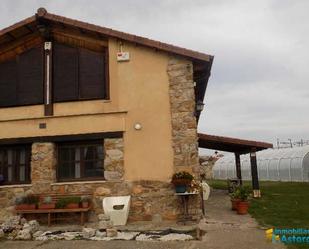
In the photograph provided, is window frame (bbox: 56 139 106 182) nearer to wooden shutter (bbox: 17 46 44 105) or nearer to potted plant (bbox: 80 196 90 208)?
potted plant (bbox: 80 196 90 208)

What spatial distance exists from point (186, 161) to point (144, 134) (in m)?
1.32

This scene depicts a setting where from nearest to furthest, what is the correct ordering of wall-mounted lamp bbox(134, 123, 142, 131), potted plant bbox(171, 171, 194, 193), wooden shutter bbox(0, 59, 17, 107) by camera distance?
potted plant bbox(171, 171, 194, 193), wall-mounted lamp bbox(134, 123, 142, 131), wooden shutter bbox(0, 59, 17, 107)

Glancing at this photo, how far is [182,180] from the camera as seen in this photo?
9922 millimetres

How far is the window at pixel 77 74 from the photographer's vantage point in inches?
443

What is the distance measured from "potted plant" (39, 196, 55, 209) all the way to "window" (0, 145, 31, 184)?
934 millimetres

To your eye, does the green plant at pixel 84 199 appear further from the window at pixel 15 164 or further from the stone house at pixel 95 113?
the window at pixel 15 164

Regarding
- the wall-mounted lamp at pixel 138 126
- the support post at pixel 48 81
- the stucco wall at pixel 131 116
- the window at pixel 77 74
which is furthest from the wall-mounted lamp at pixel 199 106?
the support post at pixel 48 81

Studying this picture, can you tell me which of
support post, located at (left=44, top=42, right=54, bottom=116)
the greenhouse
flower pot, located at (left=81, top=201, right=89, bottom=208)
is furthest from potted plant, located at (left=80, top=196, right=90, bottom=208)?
the greenhouse

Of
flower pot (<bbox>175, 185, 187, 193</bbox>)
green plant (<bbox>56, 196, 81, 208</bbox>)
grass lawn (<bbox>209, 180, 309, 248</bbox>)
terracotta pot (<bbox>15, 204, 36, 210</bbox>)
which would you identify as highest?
flower pot (<bbox>175, 185, 187, 193</bbox>)

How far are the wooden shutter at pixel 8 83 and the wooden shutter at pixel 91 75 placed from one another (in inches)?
79.3

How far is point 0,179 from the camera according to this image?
11055 mm

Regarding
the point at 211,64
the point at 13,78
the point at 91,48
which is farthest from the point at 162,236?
the point at 13,78

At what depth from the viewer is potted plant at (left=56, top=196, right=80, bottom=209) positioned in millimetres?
10281

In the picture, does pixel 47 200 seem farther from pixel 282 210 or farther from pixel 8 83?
pixel 282 210
